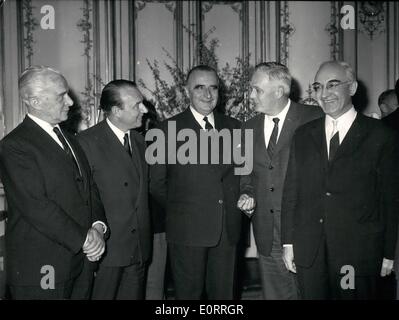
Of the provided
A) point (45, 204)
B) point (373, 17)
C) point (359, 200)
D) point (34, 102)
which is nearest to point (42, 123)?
point (34, 102)

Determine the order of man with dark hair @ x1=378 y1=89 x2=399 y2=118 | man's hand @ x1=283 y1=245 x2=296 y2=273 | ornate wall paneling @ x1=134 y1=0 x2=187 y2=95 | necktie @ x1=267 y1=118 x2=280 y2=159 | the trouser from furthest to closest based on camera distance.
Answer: ornate wall paneling @ x1=134 y1=0 x2=187 y2=95 → man with dark hair @ x1=378 y1=89 x2=399 y2=118 → the trouser → necktie @ x1=267 y1=118 x2=280 y2=159 → man's hand @ x1=283 y1=245 x2=296 y2=273

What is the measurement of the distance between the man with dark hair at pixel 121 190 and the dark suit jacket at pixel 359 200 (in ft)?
3.41

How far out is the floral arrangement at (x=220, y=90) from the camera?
4484mm

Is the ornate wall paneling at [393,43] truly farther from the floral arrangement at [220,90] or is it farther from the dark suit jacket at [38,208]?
the dark suit jacket at [38,208]

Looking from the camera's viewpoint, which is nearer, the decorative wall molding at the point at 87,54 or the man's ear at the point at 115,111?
the man's ear at the point at 115,111

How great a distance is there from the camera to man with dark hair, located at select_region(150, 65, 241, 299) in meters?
2.91

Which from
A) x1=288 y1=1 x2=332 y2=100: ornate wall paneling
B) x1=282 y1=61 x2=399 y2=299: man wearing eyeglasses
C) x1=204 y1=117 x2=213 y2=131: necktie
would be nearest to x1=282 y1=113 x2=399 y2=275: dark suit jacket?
x1=282 y1=61 x2=399 y2=299: man wearing eyeglasses

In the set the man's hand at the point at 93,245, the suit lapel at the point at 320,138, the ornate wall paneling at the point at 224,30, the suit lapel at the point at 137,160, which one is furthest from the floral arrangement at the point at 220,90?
the man's hand at the point at 93,245

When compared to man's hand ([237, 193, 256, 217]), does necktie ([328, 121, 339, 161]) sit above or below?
above

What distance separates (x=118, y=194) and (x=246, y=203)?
0.79 metres

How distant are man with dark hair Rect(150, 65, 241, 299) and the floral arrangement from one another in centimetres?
139

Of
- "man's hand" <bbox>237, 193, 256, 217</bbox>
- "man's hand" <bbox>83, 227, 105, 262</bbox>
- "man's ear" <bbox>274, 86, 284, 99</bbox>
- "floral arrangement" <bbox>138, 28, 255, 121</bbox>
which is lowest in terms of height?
"man's hand" <bbox>83, 227, 105, 262</bbox>

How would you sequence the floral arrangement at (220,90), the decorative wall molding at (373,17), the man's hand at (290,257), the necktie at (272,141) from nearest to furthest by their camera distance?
the man's hand at (290,257) < the necktie at (272,141) < the floral arrangement at (220,90) < the decorative wall molding at (373,17)

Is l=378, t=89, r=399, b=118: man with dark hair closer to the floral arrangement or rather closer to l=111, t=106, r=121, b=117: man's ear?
the floral arrangement
